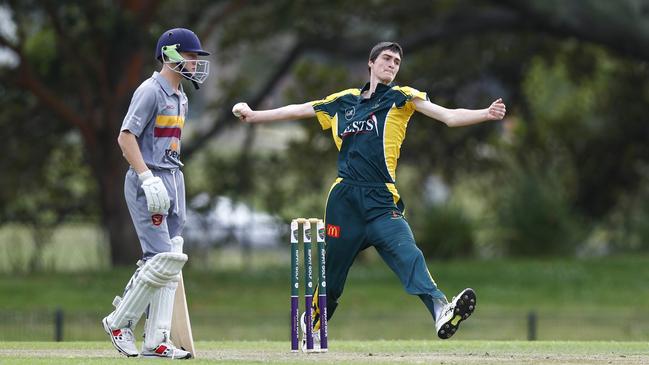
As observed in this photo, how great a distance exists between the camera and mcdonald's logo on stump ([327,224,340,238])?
9328mm

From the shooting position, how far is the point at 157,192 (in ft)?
28.2

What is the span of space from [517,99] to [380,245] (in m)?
19.2

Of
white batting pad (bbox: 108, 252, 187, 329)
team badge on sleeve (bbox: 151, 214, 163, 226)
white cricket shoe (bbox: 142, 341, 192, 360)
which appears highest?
team badge on sleeve (bbox: 151, 214, 163, 226)

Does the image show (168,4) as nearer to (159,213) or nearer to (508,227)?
(508,227)

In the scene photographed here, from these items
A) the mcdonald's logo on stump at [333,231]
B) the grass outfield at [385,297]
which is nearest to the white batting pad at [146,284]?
the mcdonald's logo on stump at [333,231]

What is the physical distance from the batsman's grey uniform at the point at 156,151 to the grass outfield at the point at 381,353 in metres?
0.83

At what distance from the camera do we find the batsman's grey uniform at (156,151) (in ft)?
29.1

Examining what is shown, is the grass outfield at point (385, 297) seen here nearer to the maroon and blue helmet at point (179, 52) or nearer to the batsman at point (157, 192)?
the batsman at point (157, 192)

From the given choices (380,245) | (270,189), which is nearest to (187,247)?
(270,189)

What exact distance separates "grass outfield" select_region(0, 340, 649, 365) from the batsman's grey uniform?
2.72 feet

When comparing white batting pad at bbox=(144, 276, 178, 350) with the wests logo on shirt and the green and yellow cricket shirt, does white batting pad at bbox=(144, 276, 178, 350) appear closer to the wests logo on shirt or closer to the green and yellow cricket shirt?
the green and yellow cricket shirt

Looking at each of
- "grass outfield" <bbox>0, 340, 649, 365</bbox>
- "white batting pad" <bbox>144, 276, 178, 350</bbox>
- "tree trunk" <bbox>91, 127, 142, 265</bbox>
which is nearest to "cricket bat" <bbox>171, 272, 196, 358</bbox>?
"grass outfield" <bbox>0, 340, 649, 365</bbox>

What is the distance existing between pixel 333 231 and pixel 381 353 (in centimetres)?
101

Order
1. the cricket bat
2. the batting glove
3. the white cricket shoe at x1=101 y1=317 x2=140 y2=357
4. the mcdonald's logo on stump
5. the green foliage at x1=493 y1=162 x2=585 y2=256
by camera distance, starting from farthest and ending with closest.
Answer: the green foliage at x1=493 y1=162 x2=585 y2=256
the mcdonald's logo on stump
the cricket bat
the white cricket shoe at x1=101 y1=317 x2=140 y2=357
the batting glove
